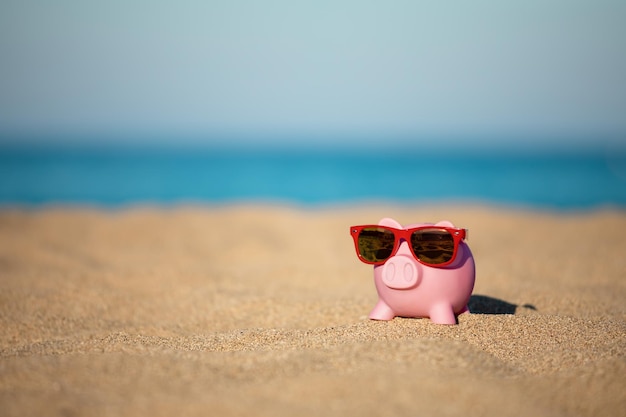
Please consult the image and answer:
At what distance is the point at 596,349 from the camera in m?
3.43

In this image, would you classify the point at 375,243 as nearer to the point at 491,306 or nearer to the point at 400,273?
the point at 400,273

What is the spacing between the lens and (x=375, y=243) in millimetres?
3889

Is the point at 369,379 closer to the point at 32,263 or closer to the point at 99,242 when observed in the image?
the point at 32,263

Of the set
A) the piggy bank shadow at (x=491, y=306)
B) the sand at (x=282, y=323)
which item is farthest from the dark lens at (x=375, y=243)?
the piggy bank shadow at (x=491, y=306)

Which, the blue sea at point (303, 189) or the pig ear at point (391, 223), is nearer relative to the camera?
the pig ear at point (391, 223)

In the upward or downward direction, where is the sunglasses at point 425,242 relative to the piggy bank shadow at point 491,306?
upward

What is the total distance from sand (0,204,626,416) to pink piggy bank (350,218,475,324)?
0.39ft

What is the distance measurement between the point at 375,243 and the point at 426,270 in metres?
0.36

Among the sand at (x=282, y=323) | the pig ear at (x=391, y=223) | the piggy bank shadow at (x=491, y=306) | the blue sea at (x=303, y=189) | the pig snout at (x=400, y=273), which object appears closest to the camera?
the sand at (x=282, y=323)

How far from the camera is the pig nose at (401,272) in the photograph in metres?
3.70

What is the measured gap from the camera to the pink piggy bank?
3.71m

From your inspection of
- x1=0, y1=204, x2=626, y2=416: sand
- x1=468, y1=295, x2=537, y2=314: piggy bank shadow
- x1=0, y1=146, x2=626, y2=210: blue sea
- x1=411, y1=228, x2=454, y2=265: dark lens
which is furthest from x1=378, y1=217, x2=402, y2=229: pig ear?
x1=0, y1=146, x2=626, y2=210: blue sea

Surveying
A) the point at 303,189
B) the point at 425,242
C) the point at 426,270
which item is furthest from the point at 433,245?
the point at 303,189

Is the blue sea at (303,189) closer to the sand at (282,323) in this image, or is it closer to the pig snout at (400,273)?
the sand at (282,323)
